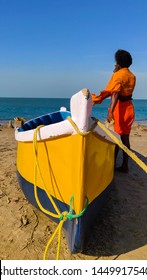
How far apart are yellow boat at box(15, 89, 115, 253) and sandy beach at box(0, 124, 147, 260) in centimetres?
29

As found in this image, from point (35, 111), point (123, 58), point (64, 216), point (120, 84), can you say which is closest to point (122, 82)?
point (120, 84)

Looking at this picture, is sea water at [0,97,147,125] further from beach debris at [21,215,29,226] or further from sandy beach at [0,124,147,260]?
beach debris at [21,215,29,226]

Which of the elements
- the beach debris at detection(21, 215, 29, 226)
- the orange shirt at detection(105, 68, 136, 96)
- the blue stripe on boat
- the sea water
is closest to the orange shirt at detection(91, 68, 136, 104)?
the orange shirt at detection(105, 68, 136, 96)

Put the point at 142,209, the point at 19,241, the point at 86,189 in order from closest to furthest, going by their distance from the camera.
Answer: the point at 86,189, the point at 19,241, the point at 142,209

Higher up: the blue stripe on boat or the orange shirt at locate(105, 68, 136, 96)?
the orange shirt at locate(105, 68, 136, 96)

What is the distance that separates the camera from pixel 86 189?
2.90 metres

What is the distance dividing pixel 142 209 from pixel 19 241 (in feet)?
6.03

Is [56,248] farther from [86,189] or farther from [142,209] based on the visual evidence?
[142,209]

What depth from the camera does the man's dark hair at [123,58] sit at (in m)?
4.75

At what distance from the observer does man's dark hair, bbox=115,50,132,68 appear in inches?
187

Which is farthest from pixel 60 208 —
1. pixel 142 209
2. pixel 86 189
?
pixel 142 209

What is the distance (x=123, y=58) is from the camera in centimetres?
475

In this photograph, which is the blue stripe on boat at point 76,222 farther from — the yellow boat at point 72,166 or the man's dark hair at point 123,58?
the man's dark hair at point 123,58

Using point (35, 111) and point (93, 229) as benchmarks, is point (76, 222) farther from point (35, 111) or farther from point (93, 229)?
point (35, 111)
